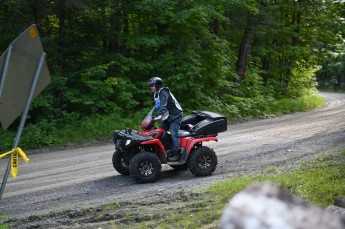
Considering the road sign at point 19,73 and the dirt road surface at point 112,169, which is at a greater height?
the road sign at point 19,73

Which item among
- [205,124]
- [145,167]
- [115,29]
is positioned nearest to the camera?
[145,167]

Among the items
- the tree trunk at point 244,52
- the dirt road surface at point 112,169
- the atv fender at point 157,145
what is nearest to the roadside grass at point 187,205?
the dirt road surface at point 112,169

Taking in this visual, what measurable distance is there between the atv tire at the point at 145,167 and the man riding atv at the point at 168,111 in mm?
547

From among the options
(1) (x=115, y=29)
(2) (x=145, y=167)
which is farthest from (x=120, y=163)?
(1) (x=115, y=29)

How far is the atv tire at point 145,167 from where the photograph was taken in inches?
361

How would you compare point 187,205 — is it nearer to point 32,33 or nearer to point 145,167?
point 145,167

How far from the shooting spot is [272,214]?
1133 millimetres

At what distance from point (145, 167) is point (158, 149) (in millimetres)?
538

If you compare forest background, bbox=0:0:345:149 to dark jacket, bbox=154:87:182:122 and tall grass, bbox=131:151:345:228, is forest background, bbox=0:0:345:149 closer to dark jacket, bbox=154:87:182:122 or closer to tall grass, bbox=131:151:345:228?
dark jacket, bbox=154:87:182:122

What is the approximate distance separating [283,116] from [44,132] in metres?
11.6

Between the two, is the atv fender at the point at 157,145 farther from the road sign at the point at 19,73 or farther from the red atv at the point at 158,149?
the road sign at the point at 19,73

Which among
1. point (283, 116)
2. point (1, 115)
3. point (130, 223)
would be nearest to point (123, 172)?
point (130, 223)

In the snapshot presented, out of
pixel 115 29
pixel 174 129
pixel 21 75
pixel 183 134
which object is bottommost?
pixel 183 134

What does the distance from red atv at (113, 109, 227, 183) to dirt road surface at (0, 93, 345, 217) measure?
0.25 m
